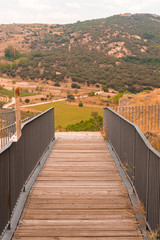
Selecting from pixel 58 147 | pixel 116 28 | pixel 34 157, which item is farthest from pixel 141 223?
pixel 116 28

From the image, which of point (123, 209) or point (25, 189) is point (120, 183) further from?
point (25, 189)

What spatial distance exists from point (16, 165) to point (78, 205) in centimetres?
121

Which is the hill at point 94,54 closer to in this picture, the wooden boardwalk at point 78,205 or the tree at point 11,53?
the tree at point 11,53

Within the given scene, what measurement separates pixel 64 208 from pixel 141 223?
123cm

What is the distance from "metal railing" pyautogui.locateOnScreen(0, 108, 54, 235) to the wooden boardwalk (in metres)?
0.33

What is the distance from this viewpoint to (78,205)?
4586 millimetres

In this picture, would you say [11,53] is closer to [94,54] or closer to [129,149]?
[94,54]

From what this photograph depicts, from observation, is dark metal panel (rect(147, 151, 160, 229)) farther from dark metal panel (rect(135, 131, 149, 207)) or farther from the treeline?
the treeline

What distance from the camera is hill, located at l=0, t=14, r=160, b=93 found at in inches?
2709

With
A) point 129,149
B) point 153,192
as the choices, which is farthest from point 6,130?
point 153,192

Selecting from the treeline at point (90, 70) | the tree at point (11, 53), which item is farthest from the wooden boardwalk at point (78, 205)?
the tree at point (11, 53)

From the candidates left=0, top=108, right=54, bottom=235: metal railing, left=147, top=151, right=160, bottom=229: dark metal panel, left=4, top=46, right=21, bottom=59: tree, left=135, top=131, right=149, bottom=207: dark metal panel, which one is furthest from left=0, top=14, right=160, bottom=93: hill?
left=147, top=151, right=160, bottom=229: dark metal panel

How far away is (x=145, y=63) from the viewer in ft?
270

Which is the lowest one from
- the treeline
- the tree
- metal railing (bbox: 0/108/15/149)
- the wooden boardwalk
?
the wooden boardwalk
